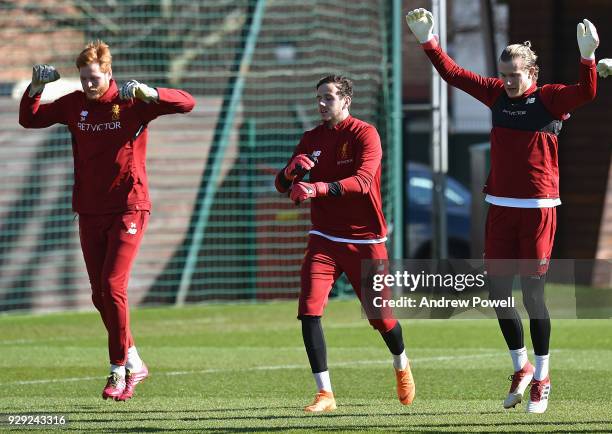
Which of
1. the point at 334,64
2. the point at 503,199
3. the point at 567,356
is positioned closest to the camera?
the point at 503,199

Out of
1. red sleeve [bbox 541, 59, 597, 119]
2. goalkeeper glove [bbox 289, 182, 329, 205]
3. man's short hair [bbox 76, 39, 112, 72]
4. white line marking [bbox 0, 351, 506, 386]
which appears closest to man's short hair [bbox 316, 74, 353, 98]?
goalkeeper glove [bbox 289, 182, 329, 205]

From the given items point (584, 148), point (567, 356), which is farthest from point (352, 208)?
point (584, 148)

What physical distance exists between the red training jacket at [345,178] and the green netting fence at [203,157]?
300 inches

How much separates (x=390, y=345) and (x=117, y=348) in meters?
1.68

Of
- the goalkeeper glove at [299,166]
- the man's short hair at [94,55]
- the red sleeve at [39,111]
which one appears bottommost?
the goalkeeper glove at [299,166]

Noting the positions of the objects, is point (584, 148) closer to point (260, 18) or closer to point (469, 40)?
point (260, 18)

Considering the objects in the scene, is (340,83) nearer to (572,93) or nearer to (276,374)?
(572,93)

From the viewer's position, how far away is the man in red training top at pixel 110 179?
8.43m

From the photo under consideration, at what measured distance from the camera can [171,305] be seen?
1648 cm

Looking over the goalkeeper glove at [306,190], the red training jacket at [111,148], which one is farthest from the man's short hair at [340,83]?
the red training jacket at [111,148]

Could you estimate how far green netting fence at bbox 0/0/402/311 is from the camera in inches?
627

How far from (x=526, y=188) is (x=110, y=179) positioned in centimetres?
255

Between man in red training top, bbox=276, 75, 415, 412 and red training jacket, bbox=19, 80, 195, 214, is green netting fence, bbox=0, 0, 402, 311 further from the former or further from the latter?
man in red training top, bbox=276, 75, 415, 412

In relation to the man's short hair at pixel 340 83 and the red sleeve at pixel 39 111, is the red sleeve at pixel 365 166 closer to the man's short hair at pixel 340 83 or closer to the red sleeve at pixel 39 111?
the man's short hair at pixel 340 83
